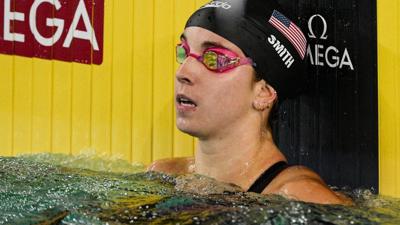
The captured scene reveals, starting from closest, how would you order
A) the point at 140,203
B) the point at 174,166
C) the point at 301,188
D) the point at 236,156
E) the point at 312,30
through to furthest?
the point at 140,203 < the point at 301,188 < the point at 236,156 < the point at 174,166 < the point at 312,30

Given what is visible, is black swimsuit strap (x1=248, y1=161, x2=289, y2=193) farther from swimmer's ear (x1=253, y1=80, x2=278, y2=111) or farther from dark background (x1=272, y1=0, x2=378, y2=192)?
dark background (x1=272, y1=0, x2=378, y2=192)

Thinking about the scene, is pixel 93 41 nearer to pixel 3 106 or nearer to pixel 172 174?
pixel 3 106

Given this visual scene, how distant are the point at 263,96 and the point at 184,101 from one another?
290 millimetres

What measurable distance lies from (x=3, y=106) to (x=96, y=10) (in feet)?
1.89

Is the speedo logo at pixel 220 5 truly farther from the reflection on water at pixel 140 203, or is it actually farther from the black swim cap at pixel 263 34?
the reflection on water at pixel 140 203

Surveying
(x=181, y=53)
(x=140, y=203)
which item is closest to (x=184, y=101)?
(x=181, y=53)

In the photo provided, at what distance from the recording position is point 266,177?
8.99ft

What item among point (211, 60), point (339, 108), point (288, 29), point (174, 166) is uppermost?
point (288, 29)

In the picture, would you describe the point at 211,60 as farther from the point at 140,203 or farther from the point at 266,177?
the point at 140,203

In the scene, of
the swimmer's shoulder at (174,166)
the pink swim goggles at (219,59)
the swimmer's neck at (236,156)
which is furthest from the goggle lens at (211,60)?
the swimmer's shoulder at (174,166)

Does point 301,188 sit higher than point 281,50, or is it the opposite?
point 281,50

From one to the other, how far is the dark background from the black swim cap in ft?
2.40

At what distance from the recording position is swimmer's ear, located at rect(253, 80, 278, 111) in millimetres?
2855

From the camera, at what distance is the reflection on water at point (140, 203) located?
201 centimetres
